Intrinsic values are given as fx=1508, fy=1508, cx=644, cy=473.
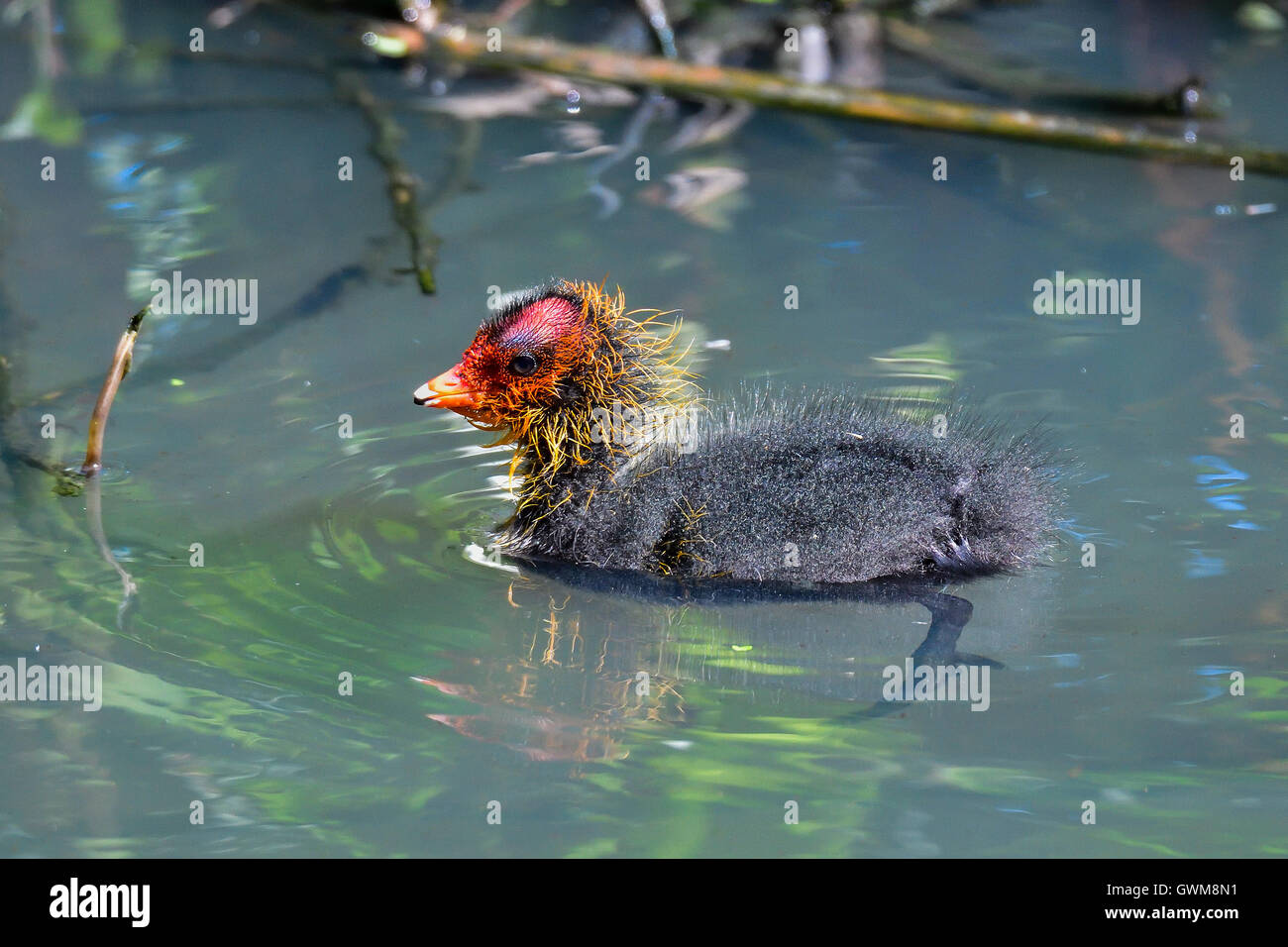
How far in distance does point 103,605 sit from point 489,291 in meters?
2.62

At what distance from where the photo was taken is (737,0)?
8891 millimetres

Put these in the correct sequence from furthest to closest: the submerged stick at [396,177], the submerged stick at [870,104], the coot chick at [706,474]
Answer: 1. the submerged stick at [870,104]
2. the submerged stick at [396,177]
3. the coot chick at [706,474]

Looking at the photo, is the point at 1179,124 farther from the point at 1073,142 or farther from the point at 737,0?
the point at 737,0

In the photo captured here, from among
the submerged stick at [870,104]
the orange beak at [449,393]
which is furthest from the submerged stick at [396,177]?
the orange beak at [449,393]

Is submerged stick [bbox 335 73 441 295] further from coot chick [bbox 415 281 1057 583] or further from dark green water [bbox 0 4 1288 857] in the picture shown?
coot chick [bbox 415 281 1057 583]

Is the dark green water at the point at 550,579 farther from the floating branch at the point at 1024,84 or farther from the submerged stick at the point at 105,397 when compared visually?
the floating branch at the point at 1024,84

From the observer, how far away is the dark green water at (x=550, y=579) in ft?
11.5

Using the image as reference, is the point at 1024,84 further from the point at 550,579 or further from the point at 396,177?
the point at 550,579

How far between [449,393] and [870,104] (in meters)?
3.66

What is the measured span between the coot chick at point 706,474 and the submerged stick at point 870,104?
293 centimetres

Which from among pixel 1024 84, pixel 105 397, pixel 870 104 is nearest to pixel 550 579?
pixel 105 397

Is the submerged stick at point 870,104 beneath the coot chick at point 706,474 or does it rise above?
above

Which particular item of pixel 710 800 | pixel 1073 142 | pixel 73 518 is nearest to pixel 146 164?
pixel 73 518

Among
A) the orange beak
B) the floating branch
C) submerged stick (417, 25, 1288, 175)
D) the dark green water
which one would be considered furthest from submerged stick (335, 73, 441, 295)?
the floating branch
